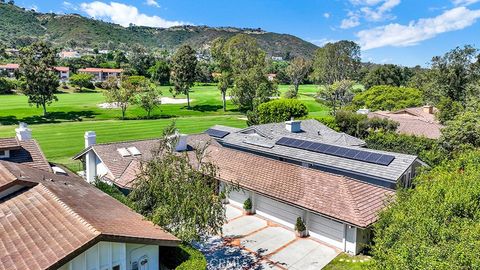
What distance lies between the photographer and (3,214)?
12883mm

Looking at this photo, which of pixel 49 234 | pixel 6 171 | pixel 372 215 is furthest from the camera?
pixel 372 215

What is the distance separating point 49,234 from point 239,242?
1120 centimetres

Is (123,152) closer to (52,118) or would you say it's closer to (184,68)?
(52,118)

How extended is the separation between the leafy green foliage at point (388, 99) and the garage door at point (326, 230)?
165 ft

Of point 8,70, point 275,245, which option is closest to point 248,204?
point 275,245

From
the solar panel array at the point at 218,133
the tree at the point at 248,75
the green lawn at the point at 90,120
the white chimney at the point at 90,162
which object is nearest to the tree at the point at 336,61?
the green lawn at the point at 90,120

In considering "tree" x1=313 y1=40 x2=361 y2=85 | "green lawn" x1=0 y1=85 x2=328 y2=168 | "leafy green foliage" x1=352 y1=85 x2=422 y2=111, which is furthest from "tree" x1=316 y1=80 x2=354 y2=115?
"tree" x1=313 y1=40 x2=361 y2=85

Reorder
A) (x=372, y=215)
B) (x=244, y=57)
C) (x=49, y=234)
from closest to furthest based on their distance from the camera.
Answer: (x=49, y=234) < (x=372, y=215) < (x=244, y=57)

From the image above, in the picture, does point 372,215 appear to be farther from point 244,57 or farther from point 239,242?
Answer: point 244,57

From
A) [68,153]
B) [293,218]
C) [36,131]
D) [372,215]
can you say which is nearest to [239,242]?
[293,218]

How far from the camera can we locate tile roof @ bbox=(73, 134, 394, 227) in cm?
1950

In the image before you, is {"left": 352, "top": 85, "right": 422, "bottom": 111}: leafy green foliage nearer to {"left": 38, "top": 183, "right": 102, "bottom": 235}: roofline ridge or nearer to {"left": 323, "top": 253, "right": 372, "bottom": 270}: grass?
{"left": 323, "top": 253, "right": 372, "bottom": 270}: grass

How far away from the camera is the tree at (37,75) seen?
6519 centimetres

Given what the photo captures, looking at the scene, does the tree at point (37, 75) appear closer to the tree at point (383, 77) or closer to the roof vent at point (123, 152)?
the roof vent at point (123, 152)
